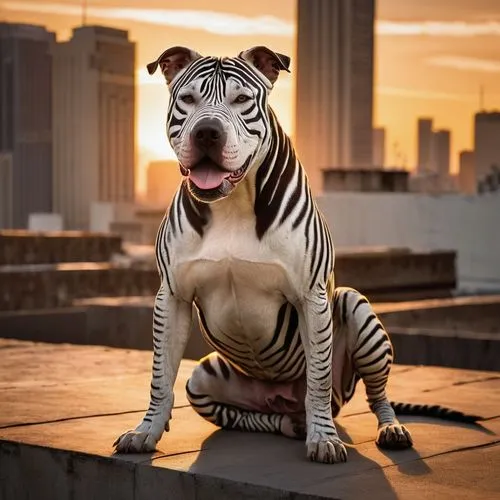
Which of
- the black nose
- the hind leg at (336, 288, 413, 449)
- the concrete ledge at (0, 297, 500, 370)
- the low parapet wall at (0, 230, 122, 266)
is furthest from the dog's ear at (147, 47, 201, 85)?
the low parapet wall at (0, 230, 122, 266)

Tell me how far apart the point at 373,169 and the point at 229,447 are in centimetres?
6471

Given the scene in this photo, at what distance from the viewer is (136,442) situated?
624 cm

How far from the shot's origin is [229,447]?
6492 millimetres

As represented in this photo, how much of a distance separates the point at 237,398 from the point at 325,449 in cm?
94

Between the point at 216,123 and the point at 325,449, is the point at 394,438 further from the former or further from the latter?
the point at 216,123

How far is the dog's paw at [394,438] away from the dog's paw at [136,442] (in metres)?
1.10

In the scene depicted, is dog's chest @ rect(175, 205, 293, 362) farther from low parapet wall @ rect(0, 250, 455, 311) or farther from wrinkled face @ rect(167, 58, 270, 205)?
low parapet wall @ rect(0, 250, 455, 311)

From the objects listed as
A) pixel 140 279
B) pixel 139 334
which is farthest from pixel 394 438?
pixel 140 279

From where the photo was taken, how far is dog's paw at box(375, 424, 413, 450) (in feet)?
21.4

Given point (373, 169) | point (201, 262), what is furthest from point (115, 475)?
point (373, 169)

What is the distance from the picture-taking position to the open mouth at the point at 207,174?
581cm

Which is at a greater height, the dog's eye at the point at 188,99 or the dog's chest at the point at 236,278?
the dog's eye at the point at 188,99

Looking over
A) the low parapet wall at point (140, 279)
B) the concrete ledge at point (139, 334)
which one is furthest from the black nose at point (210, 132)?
the low parapet wall at point (140, 279)

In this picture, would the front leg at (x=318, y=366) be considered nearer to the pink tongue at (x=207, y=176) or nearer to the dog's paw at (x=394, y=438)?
the dog's paw at (x=394, y=438)
